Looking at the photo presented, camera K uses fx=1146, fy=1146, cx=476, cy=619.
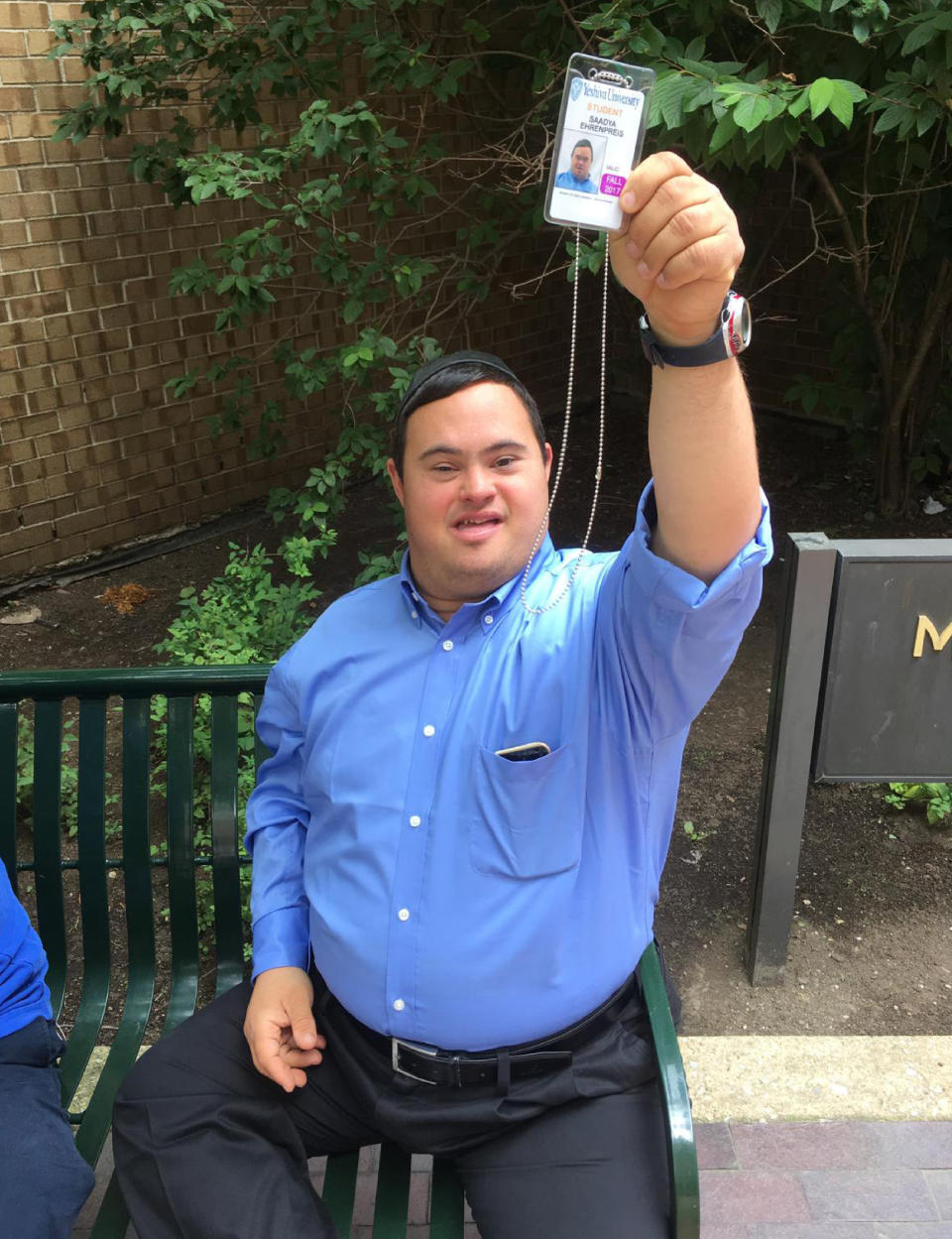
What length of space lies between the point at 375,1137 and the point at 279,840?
1.79 feet

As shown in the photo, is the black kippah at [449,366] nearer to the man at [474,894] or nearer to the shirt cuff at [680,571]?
the man at [474,894]

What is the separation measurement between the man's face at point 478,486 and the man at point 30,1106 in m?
1.07

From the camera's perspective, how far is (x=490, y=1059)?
6.03ft

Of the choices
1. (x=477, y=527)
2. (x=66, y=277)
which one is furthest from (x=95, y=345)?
(x=477, y=527)

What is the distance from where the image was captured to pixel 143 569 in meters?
5.82

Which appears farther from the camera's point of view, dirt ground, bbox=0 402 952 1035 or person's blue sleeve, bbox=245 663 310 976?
dirt ground, bbox=0 402 952 1035

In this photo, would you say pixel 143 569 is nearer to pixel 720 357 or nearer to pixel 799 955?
pixel 799 955

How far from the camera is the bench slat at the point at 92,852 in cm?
247

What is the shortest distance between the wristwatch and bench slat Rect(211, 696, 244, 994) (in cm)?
138

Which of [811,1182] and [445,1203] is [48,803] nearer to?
[445,1203]

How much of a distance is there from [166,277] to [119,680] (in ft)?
12.1

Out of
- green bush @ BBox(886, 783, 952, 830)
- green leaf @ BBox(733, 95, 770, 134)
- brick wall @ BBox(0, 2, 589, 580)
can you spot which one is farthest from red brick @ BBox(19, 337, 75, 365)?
green bush @ BBox(886, 783, 952, 830)

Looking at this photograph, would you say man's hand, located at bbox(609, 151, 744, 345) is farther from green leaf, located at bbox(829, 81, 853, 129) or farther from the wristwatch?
green leaf, located at bbox(829, 81, 853, 129)

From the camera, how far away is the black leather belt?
1837 millimetres
